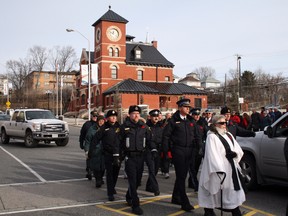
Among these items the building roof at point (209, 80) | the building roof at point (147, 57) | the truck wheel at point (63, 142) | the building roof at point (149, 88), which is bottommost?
the truck wheel at point (63, 142)

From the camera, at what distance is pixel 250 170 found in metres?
7.87

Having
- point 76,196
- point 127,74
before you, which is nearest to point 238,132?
point 76,196

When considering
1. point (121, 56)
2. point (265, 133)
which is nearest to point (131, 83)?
point (121, 56)

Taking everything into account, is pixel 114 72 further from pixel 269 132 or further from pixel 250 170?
pixel 269 132

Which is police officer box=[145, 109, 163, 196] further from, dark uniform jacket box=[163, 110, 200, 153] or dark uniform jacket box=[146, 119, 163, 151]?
dark uniform jacket box=[163, 110, 200, 153]

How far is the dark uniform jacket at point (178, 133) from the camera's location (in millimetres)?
6402

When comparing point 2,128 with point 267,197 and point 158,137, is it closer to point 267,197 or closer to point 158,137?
point 158,137

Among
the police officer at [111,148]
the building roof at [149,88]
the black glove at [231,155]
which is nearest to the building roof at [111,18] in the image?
the building roof at [149,88]

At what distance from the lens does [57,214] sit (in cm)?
623

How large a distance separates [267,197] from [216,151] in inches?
117

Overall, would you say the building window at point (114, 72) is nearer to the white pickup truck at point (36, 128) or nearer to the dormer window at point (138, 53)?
the dormer window at point (138, 53)

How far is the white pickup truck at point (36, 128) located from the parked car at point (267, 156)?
12.1m

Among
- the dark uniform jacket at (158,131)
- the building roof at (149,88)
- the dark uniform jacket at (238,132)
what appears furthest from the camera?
the building roof at (149,88)

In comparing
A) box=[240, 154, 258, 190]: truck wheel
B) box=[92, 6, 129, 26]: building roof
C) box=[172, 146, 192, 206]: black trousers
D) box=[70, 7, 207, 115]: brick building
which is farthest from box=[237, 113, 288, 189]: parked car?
box=[92, 6, 129, 26]: building roof
